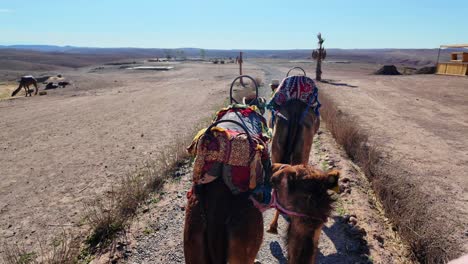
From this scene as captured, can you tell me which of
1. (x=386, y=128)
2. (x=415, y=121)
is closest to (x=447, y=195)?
(x=386, y=128)

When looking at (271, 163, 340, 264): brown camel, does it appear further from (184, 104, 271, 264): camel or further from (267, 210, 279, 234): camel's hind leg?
(267, 210, 279, 234): camel's hind leg

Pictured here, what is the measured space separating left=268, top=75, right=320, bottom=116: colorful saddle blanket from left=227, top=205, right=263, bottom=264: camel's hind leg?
286 centimetres

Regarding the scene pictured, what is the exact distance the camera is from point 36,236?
18.1 feet

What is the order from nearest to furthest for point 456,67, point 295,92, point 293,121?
point 293,121, point 295,92, point 456,67

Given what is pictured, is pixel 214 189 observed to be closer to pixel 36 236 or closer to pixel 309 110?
pixel 309 110

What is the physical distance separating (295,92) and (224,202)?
9.90ft

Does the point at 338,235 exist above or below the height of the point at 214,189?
below

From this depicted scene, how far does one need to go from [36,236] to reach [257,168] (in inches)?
181

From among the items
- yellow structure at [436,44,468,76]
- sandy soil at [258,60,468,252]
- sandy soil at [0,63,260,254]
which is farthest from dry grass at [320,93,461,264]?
yellow structure at [436,44,468,76]

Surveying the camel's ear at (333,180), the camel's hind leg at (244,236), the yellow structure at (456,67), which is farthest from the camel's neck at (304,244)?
the yellow structure at (456,67)

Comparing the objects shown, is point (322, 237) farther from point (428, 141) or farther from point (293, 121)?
point (428, 141)

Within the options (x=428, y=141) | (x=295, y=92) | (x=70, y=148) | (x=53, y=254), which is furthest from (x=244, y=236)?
(x=70, y=148)

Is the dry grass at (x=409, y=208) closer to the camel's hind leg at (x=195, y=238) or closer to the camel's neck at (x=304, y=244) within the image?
the camel's neck at (x=304, y=244)

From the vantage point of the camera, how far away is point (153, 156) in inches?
379
